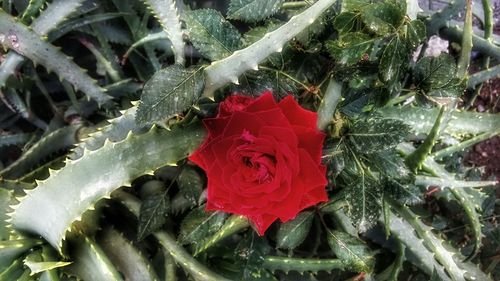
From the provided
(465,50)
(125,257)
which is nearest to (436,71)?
(465,50)

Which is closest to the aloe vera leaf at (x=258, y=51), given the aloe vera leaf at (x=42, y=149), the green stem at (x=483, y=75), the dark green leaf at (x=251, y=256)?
the dark green leaf at (x=251, y=256)

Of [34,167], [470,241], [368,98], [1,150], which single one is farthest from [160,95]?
[470,241]

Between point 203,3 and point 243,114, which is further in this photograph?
point 203,3

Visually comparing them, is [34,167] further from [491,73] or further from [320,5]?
[491,73]

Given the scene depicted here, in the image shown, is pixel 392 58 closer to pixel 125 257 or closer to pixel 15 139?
pixel 125 257

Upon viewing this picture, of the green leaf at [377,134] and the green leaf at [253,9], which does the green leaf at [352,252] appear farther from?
the green leaf at [253,9]

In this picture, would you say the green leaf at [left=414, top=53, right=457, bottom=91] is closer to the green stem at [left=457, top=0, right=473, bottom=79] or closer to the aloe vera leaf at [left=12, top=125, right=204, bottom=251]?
the green stem at [left=457, top=0, right=473, bottom=79]
